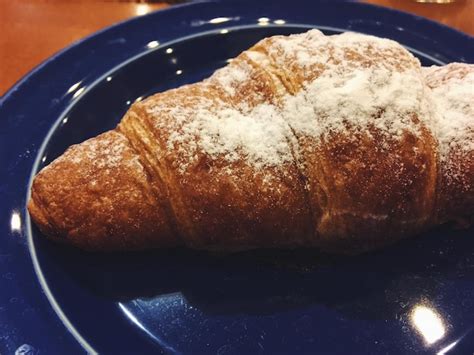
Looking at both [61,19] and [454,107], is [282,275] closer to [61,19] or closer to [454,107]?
[454,107]

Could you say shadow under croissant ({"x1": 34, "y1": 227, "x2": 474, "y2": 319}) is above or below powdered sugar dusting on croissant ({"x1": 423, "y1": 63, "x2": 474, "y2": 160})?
below

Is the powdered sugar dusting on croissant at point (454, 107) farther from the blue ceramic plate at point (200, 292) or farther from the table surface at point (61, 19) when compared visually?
the table surface at point (61, 19)

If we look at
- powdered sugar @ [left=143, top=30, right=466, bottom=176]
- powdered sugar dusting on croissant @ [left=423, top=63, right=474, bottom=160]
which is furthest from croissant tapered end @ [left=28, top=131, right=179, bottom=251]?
powdered sugar dusting on croissant @ [left=423, top=63, right=474, bottom=160]

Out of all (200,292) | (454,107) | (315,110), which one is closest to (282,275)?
(200,292)

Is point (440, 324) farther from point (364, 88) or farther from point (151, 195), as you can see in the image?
point (151, 195)

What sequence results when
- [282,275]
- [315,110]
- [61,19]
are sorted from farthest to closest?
[61,19]
[282,275]
[315,110]

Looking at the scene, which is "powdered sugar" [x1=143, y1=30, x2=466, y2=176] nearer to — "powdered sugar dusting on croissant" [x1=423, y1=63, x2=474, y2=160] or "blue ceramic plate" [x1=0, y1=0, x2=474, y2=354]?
"powdered sugar dusting on croissant" [x1=423, y1=63, x2=474, y2=160]

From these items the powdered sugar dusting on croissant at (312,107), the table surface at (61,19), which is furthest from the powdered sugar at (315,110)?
the table surface at (61,19)
